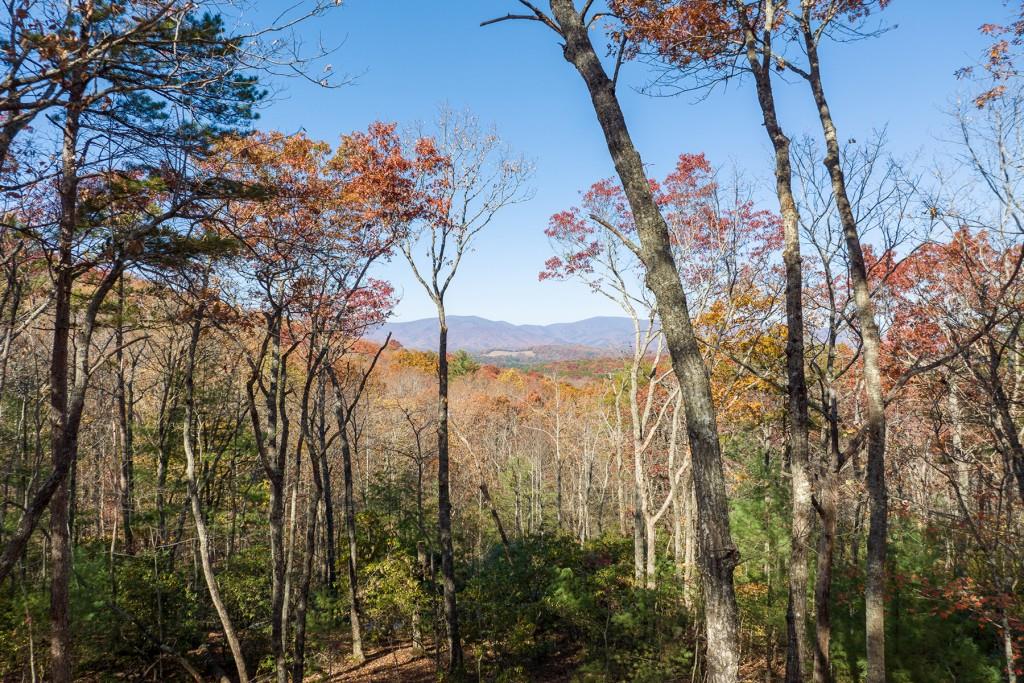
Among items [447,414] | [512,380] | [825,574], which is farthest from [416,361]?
[825,574]

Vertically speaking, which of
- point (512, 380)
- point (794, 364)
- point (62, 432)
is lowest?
point (512, 380)

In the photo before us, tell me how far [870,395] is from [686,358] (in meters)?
3.10

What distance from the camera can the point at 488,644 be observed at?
314 inches

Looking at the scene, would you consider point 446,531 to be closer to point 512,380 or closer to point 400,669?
Result: point 400,669

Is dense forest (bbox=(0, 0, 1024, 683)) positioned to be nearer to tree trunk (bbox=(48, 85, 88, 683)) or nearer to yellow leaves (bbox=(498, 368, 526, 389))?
tree trunk (bbox=(48, 85, 88, 683))

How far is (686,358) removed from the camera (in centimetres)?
266

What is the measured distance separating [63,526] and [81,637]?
12.4ft

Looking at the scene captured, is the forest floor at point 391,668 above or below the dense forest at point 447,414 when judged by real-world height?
below

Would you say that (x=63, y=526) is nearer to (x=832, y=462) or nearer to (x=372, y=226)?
(x=372, y=226)

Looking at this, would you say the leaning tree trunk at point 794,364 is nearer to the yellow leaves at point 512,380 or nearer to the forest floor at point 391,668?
the forest floor at point 391,668

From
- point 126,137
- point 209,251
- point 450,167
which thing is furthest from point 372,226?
point 126,137

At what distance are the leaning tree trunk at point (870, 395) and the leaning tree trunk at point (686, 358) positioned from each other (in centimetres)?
284

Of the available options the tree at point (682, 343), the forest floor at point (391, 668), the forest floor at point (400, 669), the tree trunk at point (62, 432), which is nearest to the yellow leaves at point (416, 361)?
the forest floor at point (391, 668)

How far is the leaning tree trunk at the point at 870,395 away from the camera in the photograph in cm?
439
